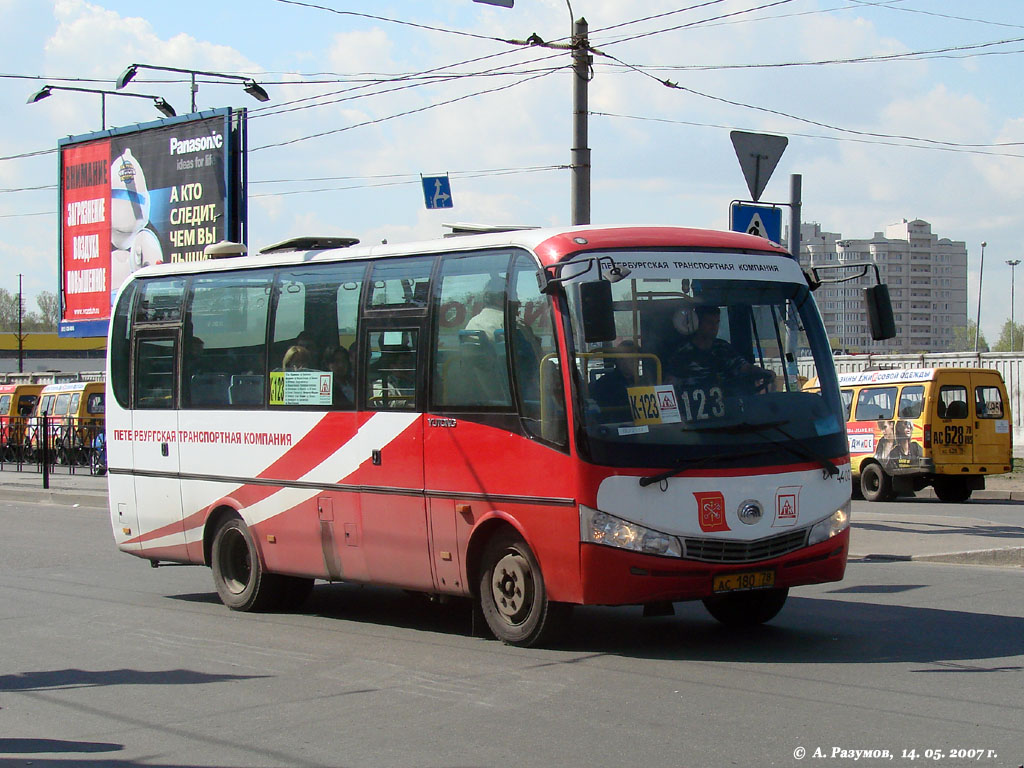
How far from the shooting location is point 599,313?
8.21 meters

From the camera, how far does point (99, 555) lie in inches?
619

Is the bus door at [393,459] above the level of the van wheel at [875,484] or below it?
above

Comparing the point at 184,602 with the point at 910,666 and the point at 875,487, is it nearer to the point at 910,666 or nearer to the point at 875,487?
the point at 910,666

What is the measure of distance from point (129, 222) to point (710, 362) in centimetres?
2436

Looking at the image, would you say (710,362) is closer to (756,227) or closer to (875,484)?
(756,227)

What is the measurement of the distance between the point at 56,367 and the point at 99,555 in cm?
8861

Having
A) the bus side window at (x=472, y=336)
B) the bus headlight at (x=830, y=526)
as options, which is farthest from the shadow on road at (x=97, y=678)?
the bus headlight at (x=830, y=526)

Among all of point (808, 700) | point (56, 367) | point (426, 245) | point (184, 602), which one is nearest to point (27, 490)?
point (184, 602)

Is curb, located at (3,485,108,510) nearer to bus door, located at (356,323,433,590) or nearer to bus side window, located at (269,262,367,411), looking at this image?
bus side window, located at (269,262,367,411)

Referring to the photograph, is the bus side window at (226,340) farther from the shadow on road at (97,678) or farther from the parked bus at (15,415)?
the parked bus at (15,415)

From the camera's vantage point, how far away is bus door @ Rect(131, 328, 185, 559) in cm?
1208

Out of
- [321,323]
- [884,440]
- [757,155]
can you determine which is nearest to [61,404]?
[884,440]

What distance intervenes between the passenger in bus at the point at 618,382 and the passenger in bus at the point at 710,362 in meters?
0.25

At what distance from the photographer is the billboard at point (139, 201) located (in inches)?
1098
